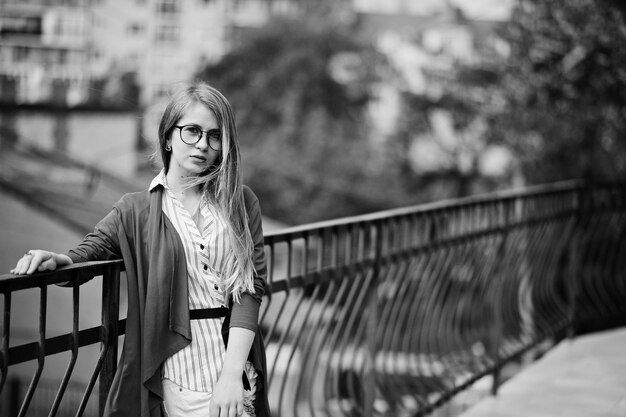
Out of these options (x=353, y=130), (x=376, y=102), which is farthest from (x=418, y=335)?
(x=376, y=102)

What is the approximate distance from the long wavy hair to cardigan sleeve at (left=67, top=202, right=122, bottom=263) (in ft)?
0.74

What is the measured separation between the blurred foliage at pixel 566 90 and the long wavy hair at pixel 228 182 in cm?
796

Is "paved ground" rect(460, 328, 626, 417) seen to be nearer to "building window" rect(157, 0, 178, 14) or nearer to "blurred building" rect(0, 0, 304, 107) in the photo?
"blurred building" rect(0, 0, 304, 107)

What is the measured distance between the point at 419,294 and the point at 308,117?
24.7m

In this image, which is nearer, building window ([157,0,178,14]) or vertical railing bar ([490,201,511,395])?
vertical railing bar ([490,201,511,395])

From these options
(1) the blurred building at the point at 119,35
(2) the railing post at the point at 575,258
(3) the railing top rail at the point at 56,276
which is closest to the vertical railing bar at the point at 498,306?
(2) the railing post at the point at 575,258

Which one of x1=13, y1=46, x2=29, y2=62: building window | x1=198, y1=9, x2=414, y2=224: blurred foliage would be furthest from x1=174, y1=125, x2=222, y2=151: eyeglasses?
x1=13, y1=46, x2=29, y2=62: building window

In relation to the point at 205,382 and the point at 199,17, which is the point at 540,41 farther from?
the point at 199,17

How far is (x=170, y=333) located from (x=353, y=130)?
2761 centimetres

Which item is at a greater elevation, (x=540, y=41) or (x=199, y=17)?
(x=199, y=17)

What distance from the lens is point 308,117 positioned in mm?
29156

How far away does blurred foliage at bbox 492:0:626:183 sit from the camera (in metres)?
9.80

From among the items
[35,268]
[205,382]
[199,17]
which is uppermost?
[199,17]

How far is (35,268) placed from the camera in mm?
1935
